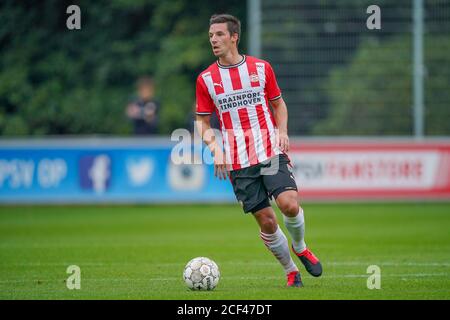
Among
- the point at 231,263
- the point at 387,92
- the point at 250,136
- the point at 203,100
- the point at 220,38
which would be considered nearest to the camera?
the point at 220,38

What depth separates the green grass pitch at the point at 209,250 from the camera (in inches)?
331

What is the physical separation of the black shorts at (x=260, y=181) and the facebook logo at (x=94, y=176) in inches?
417

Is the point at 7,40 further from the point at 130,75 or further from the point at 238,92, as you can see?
the point at 238,92

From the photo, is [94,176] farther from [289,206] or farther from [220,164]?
[289,206]

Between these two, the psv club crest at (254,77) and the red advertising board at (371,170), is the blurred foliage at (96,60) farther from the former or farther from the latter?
the psv club crest at (254,77)

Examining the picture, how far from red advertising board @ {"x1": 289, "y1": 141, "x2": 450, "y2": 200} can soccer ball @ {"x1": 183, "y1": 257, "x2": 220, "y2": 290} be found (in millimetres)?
10624

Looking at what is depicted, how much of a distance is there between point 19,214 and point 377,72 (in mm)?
7584

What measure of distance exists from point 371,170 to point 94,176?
205 inches

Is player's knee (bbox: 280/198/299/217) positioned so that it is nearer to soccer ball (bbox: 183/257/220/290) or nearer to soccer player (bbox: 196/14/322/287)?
soccer player (bbox: 196/14/322/287)

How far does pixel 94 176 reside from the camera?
1905cm

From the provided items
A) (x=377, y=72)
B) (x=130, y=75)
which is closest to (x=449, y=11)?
(x=377, y=72)

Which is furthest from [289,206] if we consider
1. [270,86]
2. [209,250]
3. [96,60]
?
[96,60]

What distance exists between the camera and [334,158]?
19.2m
